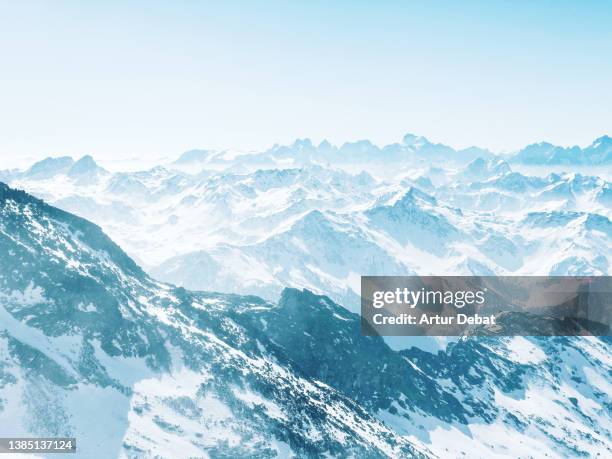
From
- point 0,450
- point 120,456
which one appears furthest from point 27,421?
point 120,456

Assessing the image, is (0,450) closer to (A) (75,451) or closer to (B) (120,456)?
(A) (75,451)

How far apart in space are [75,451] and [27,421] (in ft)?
52.8

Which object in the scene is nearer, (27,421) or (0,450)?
(0,450)

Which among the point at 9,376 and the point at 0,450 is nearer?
the point at 0,450

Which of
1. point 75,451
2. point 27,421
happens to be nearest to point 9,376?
point 27,421

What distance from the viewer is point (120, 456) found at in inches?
7854

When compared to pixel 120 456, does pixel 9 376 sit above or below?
above

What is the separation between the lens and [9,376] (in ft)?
654

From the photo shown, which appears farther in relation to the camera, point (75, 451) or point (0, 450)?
point (75, 451)

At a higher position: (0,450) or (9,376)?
(9,376)

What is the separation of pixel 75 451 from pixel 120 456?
13.4 m

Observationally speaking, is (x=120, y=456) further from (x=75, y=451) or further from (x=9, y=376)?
(x=9, y=376)

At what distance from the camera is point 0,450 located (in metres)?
178

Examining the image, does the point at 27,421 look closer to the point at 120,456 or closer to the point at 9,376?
the point at 9,376
